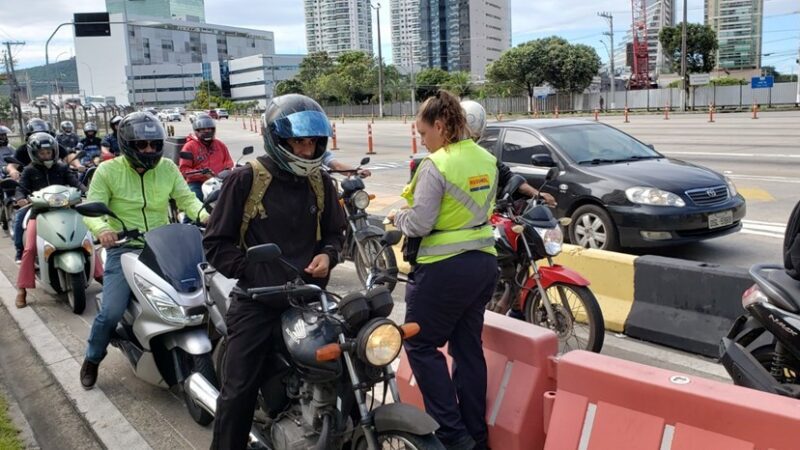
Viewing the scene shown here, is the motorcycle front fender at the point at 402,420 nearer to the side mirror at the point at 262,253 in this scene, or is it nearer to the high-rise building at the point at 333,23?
the side mirror at the point at 262,253

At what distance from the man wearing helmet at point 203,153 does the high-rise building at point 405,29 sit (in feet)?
504

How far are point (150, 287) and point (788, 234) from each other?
12.0ft

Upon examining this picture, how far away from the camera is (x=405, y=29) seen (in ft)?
557

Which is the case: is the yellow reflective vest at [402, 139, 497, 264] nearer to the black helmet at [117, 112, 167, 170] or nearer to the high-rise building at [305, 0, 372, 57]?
the black helmet at [117, 112, 167, 170]

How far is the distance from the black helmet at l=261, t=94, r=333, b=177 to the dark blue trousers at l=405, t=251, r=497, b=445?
86cm

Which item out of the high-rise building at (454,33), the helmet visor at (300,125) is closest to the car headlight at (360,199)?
the helmet visor at (300,125)

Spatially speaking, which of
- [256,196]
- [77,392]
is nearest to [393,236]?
[256,196]

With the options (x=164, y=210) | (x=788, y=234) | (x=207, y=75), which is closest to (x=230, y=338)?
(x=164, y=210)

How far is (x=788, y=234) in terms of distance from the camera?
3.41 meters

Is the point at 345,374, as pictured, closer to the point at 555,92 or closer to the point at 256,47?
the point at 555,92

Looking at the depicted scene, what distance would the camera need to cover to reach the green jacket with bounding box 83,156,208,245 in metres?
4.99

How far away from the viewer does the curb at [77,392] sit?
14.1ft

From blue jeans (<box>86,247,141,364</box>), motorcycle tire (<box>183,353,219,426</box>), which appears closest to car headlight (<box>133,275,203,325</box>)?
motorcycle tire (<box>183,353,219,426</box>)

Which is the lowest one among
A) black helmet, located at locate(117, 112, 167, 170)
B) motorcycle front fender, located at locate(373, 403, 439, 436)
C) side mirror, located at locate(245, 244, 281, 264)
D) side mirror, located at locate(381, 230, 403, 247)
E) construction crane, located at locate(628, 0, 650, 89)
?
motorcycle front fender, located at locate(373, 403, 439, 436)
